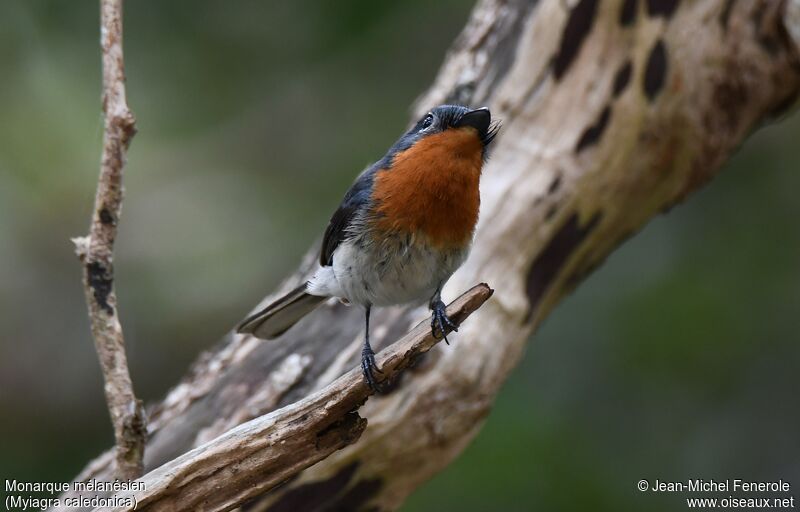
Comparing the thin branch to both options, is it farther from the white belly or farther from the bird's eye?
the bird's eye

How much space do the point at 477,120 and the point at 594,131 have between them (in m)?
1.20

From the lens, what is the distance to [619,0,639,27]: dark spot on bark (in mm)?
5023

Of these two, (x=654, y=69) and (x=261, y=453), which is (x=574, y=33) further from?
(x=261, y=453)

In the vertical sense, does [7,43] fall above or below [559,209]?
above

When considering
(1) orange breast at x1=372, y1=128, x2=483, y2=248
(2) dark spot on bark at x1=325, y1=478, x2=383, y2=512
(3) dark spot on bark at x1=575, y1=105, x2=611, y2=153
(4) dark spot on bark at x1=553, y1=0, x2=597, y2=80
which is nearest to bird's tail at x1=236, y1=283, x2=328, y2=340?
(1) orange breast at x1=372, y1=128, x2=483, y2=248

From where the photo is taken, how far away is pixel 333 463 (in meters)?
4.26

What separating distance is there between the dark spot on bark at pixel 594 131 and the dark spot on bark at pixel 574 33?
1.00ft

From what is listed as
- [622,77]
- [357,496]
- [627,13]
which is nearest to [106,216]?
[357,496]

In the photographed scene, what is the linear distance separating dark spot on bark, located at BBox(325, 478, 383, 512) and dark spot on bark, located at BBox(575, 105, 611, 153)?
1996 mm

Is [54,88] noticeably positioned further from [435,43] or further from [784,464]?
[784,464]

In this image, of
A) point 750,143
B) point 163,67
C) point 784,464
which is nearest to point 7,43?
point 163,67

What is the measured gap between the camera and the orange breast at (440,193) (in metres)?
4.12

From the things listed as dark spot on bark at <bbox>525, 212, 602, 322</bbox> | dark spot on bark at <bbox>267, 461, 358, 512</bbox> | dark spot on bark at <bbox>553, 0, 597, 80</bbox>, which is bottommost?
dark spot on bark at <bbox>267, 461, 358, 512</bbox>

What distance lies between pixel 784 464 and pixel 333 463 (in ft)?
16.1
